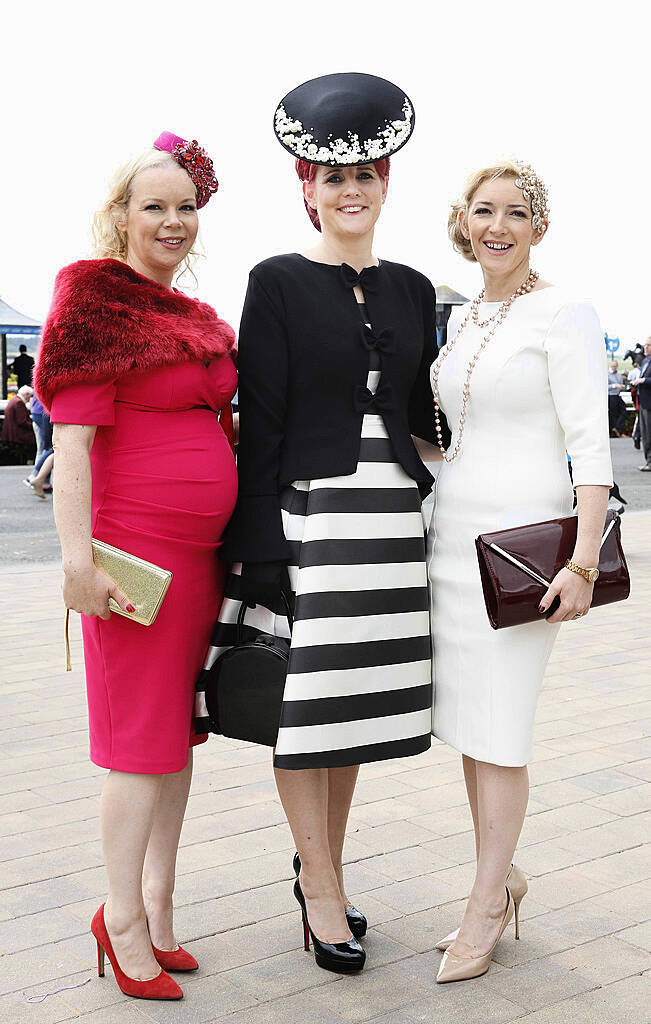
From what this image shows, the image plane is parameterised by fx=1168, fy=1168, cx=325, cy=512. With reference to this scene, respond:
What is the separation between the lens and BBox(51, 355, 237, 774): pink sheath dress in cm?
259

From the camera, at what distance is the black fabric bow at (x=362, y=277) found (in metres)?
2.76

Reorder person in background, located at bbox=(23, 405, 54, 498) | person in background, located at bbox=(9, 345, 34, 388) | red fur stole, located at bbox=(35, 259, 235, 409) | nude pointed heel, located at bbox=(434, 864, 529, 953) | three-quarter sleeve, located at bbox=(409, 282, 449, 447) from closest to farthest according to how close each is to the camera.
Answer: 1. red fur stole, located at bbox=(35, 259, 235, 409)
2. nude pointed heel, located at bbox=(434, 864, 529, 953)
3. three-quarter sleeve, located at bbox=(409, 282, 449, 447)
4. person in background, located at bbox=(23, 405, 54, 498)
5. person in background, located at bbox=(9, 345, 34, 388)

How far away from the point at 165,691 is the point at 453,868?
3.69 ft

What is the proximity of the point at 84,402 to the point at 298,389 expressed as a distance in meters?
0.49

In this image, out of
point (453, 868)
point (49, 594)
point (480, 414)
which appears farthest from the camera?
point (49, 594)

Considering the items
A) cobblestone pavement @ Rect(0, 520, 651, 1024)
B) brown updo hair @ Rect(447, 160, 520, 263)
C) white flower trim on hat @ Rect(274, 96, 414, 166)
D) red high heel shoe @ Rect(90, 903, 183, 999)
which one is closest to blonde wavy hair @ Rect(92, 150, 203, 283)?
white flower trim on hat @ Rect(274, 96, 414, 166)

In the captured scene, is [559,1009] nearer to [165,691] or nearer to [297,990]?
[297,990]

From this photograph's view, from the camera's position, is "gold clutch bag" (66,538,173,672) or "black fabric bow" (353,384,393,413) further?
"black fabric bow" (353,384,393,413)

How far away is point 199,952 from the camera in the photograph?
2.82 metres

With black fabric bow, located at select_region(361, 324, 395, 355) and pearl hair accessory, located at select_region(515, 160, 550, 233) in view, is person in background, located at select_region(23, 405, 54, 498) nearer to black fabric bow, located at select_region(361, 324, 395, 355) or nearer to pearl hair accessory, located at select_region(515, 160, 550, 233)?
black fabric bow, located at select_region(361, 324, 395, 355)

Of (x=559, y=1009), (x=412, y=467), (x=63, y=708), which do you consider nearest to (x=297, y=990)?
(x=559, y=1009)

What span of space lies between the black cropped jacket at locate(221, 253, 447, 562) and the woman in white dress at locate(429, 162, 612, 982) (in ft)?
0.60

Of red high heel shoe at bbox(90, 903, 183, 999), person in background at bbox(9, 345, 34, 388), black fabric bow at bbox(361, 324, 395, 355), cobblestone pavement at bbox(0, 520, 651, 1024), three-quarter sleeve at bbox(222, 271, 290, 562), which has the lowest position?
cobblestone pavement at bbox(0, 520, 651, 1024)

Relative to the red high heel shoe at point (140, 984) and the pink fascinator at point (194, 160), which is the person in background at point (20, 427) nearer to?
the pink fascinator at point (194, 160)
